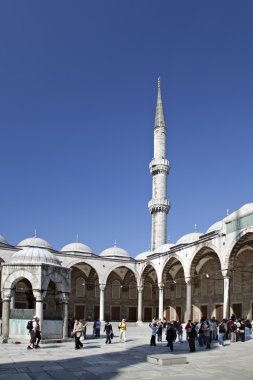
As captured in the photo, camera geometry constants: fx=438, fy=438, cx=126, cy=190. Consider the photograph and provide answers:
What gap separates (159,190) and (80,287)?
11307 mm

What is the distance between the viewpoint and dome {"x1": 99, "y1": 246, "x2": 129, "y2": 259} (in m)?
41.9

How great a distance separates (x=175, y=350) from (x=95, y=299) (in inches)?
977

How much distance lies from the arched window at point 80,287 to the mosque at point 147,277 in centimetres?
9

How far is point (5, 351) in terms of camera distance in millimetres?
13570

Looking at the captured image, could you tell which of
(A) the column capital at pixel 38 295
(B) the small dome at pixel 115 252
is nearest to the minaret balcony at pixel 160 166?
(B) the small dome at pixel 115 252

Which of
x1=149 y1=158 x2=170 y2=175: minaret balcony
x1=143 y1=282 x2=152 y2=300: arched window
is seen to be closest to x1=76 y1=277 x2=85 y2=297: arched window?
x1=143 y1=282 x2=152 y2=300: arched window

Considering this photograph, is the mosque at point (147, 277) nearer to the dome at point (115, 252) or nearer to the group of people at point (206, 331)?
the dome at point (115, 252)

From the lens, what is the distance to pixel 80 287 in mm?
38906

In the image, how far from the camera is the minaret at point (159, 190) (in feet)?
130

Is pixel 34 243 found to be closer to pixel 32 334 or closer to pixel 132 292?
pixel 132 292

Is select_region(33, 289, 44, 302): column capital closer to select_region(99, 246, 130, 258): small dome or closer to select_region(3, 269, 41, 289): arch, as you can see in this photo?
select_region(3, 269, 41, 289): arch

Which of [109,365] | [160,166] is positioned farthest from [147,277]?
[109,365]

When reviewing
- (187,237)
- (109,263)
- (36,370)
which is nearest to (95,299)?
(109,263)

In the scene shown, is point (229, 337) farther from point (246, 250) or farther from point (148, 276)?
point (148, 276)
